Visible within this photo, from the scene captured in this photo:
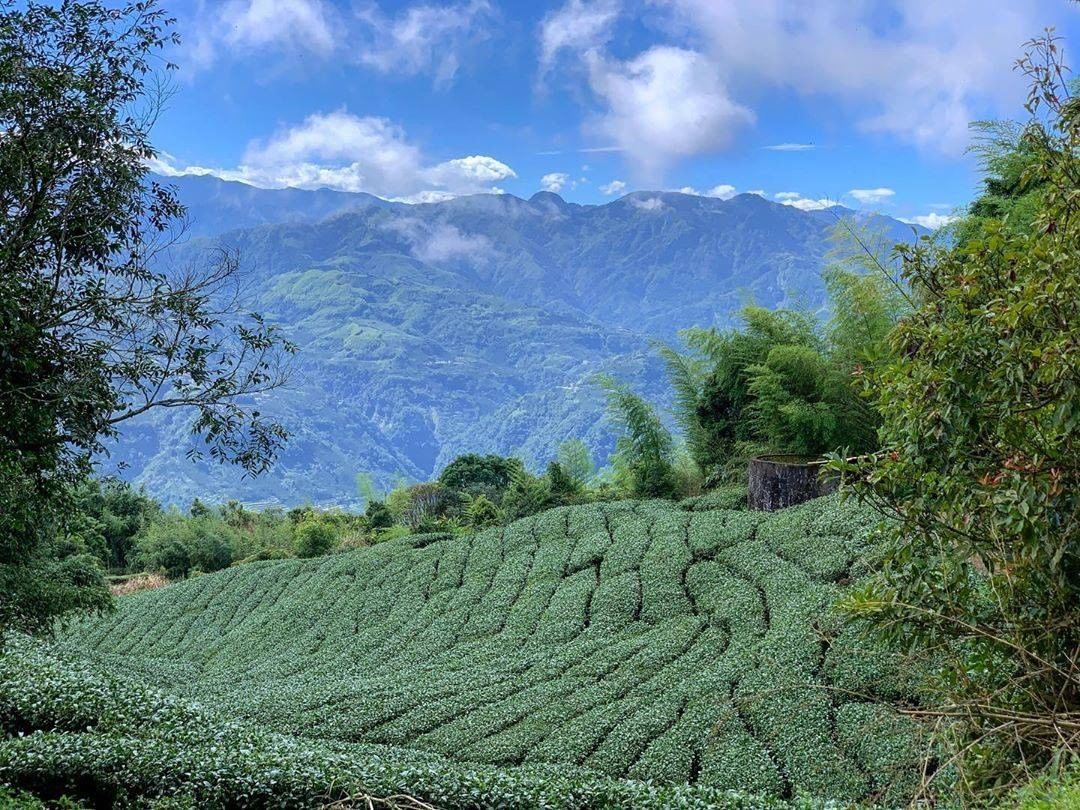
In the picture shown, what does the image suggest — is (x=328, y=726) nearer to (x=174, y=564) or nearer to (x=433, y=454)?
(x=174, y=564)

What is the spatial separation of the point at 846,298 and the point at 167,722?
38.4 ft

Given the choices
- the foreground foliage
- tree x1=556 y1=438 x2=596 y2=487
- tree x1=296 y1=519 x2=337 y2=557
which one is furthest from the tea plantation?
tree x1=556 y1=438 x2=596 y2=487

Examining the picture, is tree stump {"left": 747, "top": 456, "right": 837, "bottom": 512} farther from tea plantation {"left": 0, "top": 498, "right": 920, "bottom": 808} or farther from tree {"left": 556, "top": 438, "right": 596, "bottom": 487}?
tree {"left": 556, "top": 438, "right": 596, "bottom": 487}

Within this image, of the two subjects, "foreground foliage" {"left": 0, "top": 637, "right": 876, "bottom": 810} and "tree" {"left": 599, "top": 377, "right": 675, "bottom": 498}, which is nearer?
"foreground foliage" {"left": 0, "top": 637, "right": 876, "bottom": 810}

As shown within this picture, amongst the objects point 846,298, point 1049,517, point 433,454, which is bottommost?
point 1049,517

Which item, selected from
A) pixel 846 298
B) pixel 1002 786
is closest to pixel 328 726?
pixel 1002 786

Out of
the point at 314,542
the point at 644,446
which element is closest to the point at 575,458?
the point at 644,446

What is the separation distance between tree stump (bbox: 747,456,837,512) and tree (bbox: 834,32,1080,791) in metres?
8.42

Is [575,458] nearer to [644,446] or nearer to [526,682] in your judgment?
[644,446]

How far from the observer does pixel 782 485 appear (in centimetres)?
1289

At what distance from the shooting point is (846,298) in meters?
14.0

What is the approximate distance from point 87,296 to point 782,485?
10114 mm

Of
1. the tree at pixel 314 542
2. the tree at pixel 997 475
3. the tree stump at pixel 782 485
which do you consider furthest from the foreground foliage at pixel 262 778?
the tree at pixel 314 542

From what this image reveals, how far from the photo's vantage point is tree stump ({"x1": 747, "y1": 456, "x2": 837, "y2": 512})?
12.7 m
